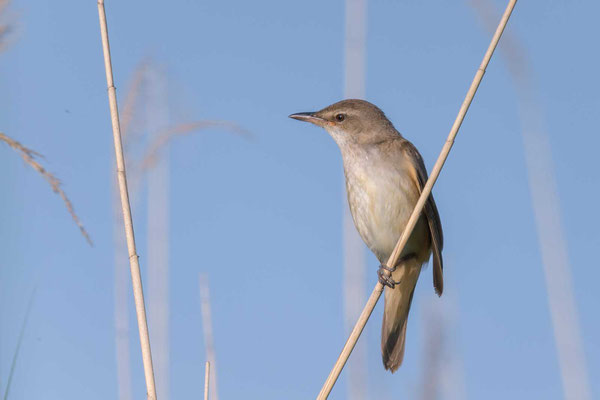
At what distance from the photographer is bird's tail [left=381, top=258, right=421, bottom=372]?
11.3 feet

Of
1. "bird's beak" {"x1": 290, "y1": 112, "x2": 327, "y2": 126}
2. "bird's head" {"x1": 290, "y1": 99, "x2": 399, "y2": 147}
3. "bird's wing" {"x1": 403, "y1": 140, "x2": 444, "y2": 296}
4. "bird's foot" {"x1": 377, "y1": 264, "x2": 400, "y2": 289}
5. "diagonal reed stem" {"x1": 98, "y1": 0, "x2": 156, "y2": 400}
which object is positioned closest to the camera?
"diagonal reed stem" {"x1": 98, "y1": 0, "x2": 156, "y2": 400}

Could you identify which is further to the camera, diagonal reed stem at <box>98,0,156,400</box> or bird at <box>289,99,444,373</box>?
bird at <box>289,99,444,373</box>

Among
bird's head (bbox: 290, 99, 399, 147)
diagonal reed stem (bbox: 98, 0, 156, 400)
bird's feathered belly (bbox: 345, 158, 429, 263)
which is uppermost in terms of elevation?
bird's head (bbox: 290, 99, 399, 147)

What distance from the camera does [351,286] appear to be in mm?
3703

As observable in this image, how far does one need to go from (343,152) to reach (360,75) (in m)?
0.66

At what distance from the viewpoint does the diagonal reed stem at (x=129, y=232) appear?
2045 millimetres

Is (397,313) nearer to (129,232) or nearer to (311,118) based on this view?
(311,118)

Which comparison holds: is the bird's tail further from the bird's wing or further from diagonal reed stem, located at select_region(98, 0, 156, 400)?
diagonal reed stem, located at select_region(98, 0, 156, 400)

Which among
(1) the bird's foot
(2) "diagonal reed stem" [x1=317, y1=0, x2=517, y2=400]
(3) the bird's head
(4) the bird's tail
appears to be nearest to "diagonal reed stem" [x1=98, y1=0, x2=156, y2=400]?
(2) "diagonal reed stem" [x1=317, y1=0, x2=517, y2=400]

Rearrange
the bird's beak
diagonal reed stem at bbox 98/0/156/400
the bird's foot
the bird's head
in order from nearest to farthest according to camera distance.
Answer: diagonal reed stem at bbox 98/0/156/400 < the bird's foot < the bird's head < the bird's beak

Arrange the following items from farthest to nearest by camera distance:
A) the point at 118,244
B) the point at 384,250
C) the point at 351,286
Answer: the point at 118,244 < the point at 351,286 < the point at 384,250

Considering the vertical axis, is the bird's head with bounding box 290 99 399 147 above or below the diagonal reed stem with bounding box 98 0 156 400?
above

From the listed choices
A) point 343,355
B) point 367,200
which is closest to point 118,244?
point 367,200

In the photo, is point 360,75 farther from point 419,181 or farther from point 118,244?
point 118,244
